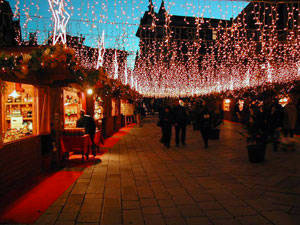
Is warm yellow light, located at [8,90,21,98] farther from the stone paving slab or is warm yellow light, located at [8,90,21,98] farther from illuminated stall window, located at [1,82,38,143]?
the stone paving slab

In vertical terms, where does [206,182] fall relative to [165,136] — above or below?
below

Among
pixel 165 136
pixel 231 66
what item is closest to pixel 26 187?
pixel 165 136

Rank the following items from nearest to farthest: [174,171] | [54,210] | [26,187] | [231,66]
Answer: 1. [54,210]
2. [26,187]
3. [174,171]
4. [231,66]

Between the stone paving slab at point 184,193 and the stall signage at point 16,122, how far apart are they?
5.95 ft

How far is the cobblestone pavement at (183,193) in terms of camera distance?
118 inches

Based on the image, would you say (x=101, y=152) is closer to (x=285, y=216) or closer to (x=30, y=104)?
(x=30, y=104)

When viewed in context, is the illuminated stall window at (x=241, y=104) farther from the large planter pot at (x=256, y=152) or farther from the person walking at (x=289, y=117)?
the large planter pot at (x=256, y=152)

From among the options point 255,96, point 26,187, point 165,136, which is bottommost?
point 26,187

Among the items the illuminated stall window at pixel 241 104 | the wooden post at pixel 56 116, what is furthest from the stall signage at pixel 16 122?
the illuminated stall window at pixel 241 104

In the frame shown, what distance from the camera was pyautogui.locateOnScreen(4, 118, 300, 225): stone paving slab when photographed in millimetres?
3006

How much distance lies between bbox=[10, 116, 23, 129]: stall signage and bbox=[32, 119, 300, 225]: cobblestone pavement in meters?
1.83

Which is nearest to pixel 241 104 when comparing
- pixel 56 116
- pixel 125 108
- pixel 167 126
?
pixel 125 108

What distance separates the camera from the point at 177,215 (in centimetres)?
309

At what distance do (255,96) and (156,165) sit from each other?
11450 mm
